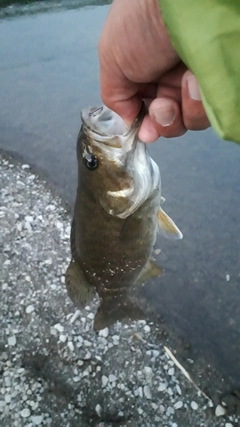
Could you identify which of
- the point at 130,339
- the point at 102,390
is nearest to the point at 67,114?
the point at 130,339

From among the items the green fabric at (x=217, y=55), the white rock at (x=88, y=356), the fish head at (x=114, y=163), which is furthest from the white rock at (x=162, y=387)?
the green fabric at (x=217, y=55)

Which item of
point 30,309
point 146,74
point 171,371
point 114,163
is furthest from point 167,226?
point 30,309

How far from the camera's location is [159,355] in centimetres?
223

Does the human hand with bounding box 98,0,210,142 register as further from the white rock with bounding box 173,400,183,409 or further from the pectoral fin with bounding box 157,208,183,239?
the white rock with bounding box 173,400,183,409

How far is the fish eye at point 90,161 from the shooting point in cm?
131

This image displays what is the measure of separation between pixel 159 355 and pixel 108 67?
61.3 inches

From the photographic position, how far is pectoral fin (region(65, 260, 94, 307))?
5.44ft

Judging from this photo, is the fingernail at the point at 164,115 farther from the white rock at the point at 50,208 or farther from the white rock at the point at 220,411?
the white rock at the point at 50,208

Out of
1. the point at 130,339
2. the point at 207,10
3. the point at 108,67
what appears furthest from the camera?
the point at 130,339

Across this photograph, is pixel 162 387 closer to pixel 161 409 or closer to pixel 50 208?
pixel 161 409

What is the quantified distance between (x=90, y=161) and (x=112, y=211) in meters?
0.19

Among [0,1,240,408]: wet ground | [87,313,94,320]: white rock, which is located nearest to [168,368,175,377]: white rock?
[0,1,240,408]: wet ground

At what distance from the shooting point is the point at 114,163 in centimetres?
131

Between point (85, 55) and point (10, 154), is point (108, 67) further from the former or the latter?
point (85, 55)
